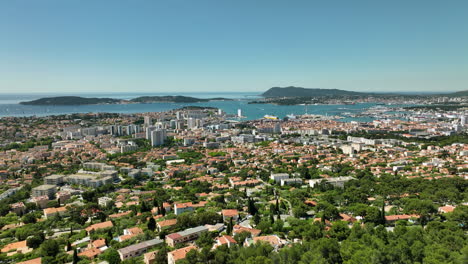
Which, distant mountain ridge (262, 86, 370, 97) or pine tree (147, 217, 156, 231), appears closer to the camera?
pine tree (147, 217, 156, 231)

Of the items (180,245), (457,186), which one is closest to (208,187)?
(180,245)

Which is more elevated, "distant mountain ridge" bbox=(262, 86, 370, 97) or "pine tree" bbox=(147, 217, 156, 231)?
"distant mountain ridge" bbox=(262, 86, 370, 97)

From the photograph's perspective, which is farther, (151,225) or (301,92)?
(301,92)

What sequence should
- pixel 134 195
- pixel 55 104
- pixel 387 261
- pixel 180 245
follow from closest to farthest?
pixel 387 261 < pixel 180 245 < pixel 134 195 < pixel 55 104

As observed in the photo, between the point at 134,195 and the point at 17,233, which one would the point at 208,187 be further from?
the point at 17,233

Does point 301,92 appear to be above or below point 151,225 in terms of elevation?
above

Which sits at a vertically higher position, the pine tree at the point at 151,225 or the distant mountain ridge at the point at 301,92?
the distant mountain ridge at the point at 301,92

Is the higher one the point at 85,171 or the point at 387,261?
the point at 387,261

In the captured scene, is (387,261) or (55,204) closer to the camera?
(387,261)

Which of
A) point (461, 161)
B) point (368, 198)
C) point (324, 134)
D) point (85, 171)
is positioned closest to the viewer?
point (368, 198)

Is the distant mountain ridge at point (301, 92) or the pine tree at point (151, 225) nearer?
the pine tree at point (151, 225)
